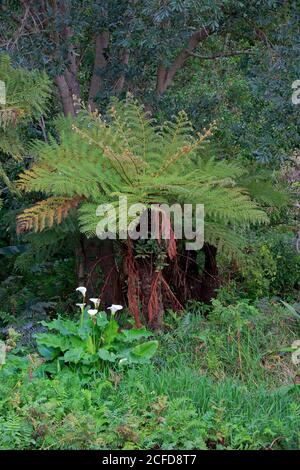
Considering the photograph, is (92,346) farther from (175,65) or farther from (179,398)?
(175,65)

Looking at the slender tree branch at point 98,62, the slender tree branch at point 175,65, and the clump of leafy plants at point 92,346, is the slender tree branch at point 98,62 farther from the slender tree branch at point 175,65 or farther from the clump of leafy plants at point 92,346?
the clump of leafy plants at point 92,346

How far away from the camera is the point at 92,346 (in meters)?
6.05

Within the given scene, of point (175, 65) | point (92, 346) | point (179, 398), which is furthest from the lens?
point (175, 65)

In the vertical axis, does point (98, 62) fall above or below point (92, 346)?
above

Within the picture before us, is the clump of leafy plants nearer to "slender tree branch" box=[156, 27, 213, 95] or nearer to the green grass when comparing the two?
the green grass

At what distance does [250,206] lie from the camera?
6.51 m

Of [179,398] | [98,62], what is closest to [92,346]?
[179,398]

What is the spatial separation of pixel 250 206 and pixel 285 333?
3.37 feet

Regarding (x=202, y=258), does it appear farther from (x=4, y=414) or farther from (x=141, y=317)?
(x=4, y=414)

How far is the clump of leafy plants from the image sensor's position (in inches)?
235

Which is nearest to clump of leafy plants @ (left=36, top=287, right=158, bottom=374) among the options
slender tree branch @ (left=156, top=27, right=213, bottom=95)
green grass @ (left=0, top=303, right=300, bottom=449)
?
green grass @ (left=0, top=303, right=300, bottom=449)

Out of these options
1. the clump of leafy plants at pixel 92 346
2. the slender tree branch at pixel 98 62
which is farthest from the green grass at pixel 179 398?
the slender tree branch at pixel 98 62

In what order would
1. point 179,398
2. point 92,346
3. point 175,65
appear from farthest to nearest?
1. point 175,65
2. point 92,346
3. point 179,398
